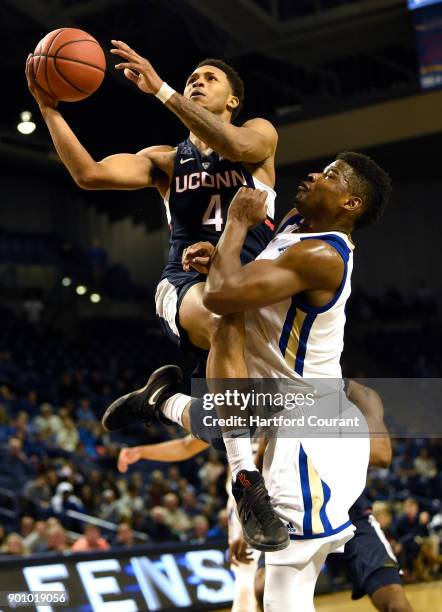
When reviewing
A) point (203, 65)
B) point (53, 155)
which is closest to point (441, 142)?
point (53, 155)

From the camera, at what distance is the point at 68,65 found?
3.95 metres

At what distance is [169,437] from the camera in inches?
513

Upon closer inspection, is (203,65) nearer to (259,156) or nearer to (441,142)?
(259,156)

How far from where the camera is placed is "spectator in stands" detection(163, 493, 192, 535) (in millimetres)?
9922

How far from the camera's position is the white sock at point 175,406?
4.27 meters

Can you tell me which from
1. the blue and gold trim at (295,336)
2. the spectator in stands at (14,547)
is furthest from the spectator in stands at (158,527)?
the blue and gold trim at (295,336)

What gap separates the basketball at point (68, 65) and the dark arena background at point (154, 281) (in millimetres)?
2766

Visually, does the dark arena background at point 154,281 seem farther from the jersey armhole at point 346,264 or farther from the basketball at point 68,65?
the jersey armhole at point 346,264

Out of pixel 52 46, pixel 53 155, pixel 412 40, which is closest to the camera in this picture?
pixel 52 46

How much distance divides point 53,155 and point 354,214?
53.5 feet

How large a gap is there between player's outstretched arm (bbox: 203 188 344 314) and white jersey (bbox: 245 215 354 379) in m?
0.09

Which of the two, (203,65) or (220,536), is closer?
(203,65)

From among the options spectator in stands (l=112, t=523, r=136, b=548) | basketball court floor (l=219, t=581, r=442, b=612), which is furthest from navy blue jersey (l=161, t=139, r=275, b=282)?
spectator in stands (l=112, t=523, r=136, b=548)

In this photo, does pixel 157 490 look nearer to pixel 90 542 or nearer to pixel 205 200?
pixel 90 542
